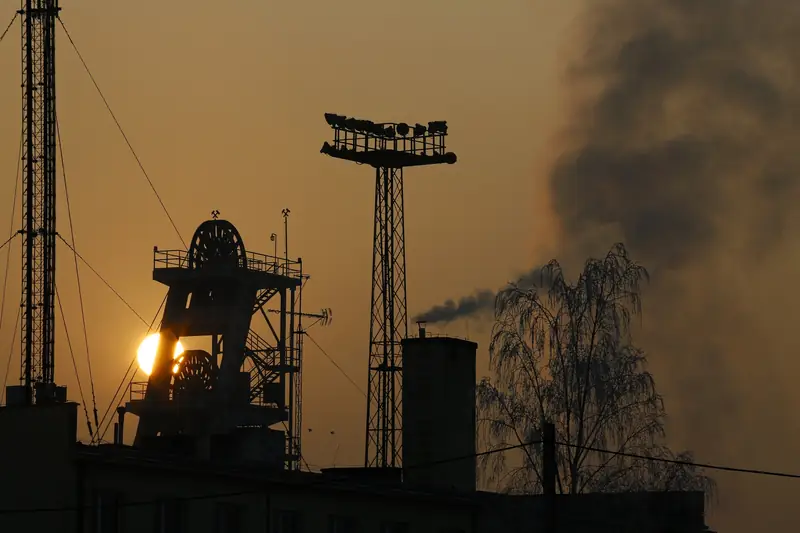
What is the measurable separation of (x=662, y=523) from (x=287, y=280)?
44.5 metres

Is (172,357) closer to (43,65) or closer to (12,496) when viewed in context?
(43,65)

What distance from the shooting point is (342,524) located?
5022 centimetres

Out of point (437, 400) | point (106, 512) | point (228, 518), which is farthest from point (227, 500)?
point (437, 400)

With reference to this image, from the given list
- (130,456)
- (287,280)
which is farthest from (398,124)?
(130,456)

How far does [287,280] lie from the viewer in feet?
304

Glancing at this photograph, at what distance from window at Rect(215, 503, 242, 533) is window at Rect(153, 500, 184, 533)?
130 cm

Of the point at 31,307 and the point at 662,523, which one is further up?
the point at 31,307

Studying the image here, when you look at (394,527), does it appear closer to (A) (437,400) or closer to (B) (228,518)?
(B) (228,518)

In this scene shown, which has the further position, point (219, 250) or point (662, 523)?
point (219, 250)

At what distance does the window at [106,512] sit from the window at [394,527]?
8319 mm

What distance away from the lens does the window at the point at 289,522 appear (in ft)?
166

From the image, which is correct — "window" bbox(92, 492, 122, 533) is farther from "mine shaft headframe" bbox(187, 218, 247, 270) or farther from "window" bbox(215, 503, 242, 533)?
"mine shaft headframe" bbox(187, 218, 247, 270)

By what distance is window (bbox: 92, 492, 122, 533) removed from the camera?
172 feet

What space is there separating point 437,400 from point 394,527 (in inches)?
379
